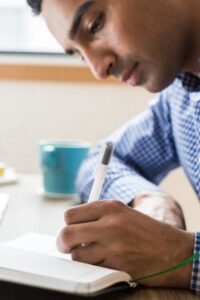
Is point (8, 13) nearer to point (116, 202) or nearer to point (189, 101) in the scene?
point (189, 101)

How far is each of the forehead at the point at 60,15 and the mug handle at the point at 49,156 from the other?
27cm

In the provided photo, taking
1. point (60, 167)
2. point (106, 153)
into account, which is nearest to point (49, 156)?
point (60, 167)

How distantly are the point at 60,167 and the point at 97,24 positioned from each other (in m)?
0.39

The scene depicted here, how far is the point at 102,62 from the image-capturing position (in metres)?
1.08

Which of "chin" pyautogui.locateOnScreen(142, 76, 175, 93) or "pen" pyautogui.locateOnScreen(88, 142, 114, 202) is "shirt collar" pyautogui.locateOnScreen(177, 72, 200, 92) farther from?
"pen" pyautogui.locateOnScreen(88, 142, 114, 202)

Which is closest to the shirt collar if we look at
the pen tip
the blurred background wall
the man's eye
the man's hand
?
the man's eye

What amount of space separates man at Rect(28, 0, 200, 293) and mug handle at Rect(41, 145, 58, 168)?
0.07m

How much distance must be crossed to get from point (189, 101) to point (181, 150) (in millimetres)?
115

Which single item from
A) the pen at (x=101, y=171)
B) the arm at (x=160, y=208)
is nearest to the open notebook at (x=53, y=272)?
the pen at (x=101, y=171)

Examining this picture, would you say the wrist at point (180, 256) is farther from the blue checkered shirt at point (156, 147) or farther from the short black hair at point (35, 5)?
the short black hair at point (35, 5)

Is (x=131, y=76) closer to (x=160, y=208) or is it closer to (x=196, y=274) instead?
(x=160, y=208)

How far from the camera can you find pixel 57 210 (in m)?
1.15

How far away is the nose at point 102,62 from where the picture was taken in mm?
1072

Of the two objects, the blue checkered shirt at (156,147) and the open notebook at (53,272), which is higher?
the open notebook at (53,272)
